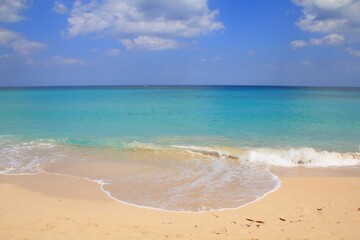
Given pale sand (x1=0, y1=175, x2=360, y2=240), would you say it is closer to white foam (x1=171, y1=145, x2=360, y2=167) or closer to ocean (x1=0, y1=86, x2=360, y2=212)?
ocean (x1=0, y1=86, x2=360, y2=212)

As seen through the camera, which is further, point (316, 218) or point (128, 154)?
point (128, 154)

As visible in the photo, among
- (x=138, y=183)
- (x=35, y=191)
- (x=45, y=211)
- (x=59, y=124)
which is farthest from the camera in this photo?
(x=59, y=124)

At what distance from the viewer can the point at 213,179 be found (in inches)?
375

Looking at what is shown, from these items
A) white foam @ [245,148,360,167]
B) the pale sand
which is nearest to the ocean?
white foam @ [245,148,360,167]

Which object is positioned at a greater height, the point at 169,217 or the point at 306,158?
the point at 306,158

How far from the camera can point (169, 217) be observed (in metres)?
6.55

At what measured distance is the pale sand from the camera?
224 inches

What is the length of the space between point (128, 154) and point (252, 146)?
5.81m

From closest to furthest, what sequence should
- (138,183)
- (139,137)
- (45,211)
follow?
(45,211) < (138,183) < (139,137)

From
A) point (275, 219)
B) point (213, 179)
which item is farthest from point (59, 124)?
point (275, 219)

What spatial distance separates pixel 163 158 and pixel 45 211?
609 cm

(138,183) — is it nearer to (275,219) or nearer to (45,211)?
(45,211)

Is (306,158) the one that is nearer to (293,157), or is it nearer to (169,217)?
(293,157)

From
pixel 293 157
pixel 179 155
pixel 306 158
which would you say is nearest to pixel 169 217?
pixel 179 155
